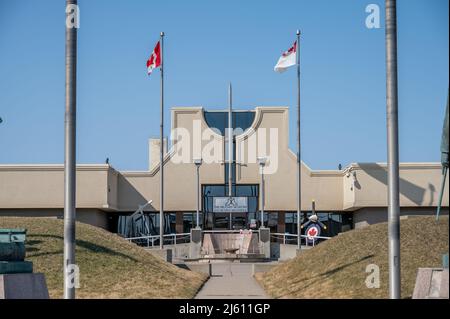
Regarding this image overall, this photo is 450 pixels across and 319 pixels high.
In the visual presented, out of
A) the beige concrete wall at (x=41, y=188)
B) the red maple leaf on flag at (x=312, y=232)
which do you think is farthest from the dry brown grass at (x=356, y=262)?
the beige concrete wall at (x=41, y=188)

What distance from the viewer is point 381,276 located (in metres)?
21.3

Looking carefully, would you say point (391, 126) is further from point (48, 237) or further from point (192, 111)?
point (192, 111)

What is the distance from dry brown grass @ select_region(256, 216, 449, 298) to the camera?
68.5ft

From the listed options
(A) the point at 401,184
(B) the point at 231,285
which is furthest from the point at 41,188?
(B) the point at 231,285

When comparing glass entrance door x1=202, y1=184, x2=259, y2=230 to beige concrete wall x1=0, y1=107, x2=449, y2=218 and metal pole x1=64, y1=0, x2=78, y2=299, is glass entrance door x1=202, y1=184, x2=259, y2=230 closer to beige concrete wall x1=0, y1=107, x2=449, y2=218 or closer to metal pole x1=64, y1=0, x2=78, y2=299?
beige concrete wall x1=0, y1=107, x2=449, y2=218

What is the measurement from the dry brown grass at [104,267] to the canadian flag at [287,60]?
12.5 meters

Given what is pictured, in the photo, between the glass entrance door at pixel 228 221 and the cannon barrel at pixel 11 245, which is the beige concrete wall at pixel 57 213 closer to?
the glass entrance door at pixel 228 221

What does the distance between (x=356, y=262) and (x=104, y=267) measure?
788cm

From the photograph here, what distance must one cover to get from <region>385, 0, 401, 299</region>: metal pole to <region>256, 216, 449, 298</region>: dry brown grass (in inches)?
117

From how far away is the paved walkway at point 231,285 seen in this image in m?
23.2

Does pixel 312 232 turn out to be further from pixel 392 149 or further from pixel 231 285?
pixel 392 149

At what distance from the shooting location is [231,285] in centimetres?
2700
